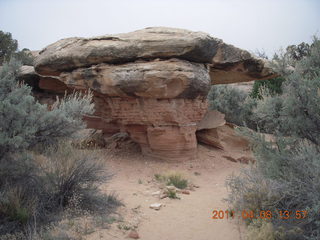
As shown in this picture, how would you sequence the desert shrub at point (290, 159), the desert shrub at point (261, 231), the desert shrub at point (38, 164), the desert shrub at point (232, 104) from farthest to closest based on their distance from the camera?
the desert shrub at point (232, 104)
the desert shrub at point (38, 164)
the desert shrub at point (290, 159)
the desert shrub at point (261, 231)

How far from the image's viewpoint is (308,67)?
494 cm

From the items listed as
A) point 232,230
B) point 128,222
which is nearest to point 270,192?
point 232,230

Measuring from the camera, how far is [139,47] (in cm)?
741

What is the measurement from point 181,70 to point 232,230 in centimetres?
463

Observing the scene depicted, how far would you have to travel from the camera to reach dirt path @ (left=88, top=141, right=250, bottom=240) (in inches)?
161

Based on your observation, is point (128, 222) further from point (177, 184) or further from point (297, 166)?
point (297, 166)

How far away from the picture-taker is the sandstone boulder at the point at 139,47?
7.29 metres

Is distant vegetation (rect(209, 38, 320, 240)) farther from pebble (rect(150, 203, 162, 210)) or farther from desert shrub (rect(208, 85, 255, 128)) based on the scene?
desert shrub (rect(208, 85, 255, 128))

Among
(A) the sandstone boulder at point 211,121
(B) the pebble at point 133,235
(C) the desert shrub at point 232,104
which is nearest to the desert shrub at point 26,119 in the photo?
(B) the pebble at point 133,235

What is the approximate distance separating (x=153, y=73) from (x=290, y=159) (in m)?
4.40

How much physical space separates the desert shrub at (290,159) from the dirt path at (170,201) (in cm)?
71

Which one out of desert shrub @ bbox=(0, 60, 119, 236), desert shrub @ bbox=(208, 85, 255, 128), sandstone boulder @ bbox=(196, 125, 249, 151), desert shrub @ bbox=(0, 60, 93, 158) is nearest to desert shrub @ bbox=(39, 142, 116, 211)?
desert shrub @ bbox=(0, 60, 119, 236)

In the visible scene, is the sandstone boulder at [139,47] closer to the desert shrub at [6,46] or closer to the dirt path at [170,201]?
the dirt path at [170,201]

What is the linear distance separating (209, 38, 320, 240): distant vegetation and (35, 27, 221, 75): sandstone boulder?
9.71 ft
